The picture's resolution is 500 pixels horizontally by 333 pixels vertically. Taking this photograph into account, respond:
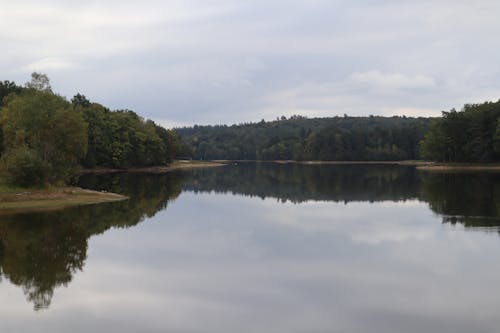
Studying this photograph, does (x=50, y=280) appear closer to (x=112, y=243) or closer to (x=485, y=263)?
(x=112, y=243)

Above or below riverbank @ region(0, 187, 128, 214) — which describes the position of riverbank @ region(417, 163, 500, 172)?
above

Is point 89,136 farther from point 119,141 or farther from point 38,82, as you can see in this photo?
point 38,82

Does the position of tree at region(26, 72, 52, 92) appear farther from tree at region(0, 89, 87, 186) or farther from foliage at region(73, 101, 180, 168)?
foliage at region(73, 101, 180, 168)

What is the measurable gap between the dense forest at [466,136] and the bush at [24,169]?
109 m

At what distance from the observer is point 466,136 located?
13950cm

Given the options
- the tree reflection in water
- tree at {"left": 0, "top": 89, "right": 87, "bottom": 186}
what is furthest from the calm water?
tree at {"left": 0, "top": 89, "right": 87, "bottom": 186}

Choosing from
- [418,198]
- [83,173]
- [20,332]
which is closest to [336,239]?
[20,332]

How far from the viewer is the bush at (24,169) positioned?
51938 mm

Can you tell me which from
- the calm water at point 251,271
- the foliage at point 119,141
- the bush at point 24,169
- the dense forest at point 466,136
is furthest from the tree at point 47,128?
the dense forest at point 466,136

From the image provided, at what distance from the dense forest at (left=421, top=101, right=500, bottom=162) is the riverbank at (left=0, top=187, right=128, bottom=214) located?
104 m

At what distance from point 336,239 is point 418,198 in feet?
97.1

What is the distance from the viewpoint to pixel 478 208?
4838cm

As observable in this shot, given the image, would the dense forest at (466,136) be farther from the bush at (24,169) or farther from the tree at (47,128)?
the bush at (24,169)

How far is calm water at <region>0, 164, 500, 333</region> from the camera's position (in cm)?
1833
